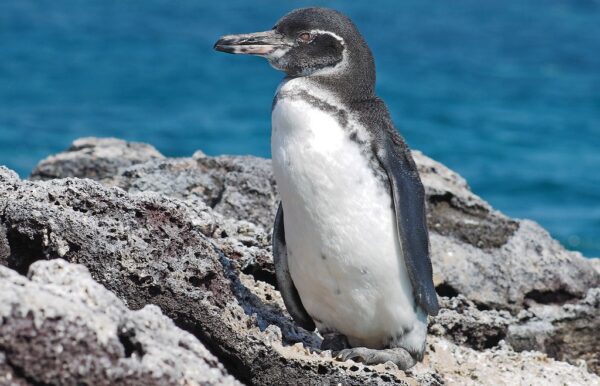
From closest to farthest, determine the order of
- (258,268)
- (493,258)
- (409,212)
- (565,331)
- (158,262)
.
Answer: (158,262) → (409,212) → (258,268) → (565,331) → (493,258)

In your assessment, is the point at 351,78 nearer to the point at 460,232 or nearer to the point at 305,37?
the point at 305,37

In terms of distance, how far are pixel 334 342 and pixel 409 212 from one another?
652 millimetres

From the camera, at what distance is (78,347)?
2.84 metres

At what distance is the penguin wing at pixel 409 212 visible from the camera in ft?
14.9

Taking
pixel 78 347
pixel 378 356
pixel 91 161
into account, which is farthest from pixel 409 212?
pixel 91 161

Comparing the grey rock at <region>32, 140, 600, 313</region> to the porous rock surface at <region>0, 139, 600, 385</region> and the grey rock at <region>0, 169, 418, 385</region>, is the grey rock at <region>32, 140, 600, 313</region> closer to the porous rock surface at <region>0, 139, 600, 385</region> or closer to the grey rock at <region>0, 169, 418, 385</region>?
the porous rock surface at <region>0, 139, 600, 385</region>

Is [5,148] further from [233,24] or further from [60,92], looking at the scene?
[233,24]

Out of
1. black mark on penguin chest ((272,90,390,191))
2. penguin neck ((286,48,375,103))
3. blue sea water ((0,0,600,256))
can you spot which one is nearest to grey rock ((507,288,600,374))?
black mark on penguin chest ((272,90,390,191))

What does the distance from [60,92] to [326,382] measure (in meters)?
14.2

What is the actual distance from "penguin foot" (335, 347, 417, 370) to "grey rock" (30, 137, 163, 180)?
111 inches

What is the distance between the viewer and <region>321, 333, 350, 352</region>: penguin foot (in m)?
4.75

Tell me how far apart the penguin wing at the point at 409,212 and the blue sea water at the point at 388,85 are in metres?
8.13

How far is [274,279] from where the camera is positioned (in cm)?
517

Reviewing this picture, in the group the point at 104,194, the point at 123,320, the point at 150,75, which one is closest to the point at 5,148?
the point at 150,75
